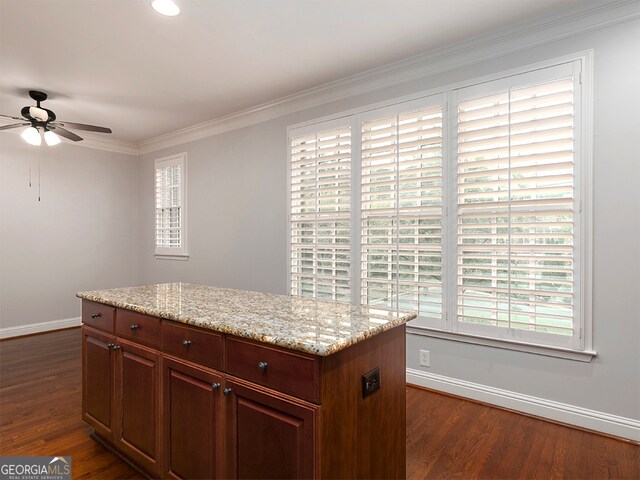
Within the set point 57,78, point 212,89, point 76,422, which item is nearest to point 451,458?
point 76,422

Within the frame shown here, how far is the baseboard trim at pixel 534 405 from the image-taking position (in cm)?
235

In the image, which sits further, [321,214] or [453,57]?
[321,214]

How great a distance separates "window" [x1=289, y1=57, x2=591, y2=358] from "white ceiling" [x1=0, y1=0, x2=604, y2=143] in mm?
465

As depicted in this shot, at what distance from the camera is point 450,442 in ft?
7.63

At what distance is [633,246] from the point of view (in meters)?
2.30

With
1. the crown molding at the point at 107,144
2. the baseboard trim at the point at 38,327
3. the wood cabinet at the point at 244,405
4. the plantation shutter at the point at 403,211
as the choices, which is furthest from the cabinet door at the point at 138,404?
the crown molding at the point at 107,144

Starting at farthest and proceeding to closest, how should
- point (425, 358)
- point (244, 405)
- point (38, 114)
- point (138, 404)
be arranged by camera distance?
point (38, 114) → point (425, 358) → point (138, 404) → point (244, 405)

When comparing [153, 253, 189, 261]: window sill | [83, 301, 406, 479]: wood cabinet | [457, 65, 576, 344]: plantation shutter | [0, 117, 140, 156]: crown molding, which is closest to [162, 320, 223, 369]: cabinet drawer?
[83, 301, 406, 479]: wood cabinet

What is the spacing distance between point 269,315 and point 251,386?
0.35 meters

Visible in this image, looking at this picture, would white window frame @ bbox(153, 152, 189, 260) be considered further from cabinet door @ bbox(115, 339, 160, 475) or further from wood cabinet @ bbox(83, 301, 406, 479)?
cabinet door @ bbox(115, 339, 160, 475)

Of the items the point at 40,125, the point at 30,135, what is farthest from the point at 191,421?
the point at 40,125

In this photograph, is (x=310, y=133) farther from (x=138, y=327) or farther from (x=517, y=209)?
(x=138, y=327)

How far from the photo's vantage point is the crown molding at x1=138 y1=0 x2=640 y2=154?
2.40 metres

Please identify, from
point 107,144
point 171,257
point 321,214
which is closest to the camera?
point 321,214
